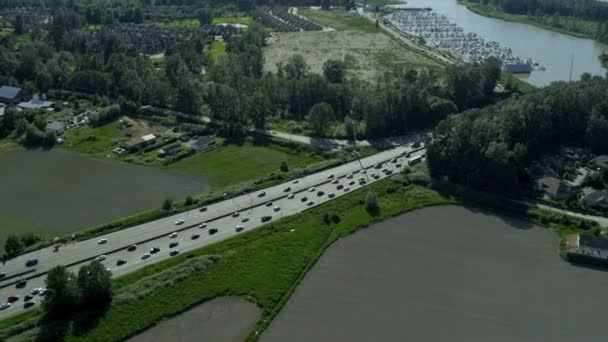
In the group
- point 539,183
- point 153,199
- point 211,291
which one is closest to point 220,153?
point 153,199

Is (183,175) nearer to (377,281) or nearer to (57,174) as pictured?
(57,174)

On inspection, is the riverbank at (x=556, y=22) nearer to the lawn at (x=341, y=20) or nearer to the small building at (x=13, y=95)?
the lawn at (x=341, y=20)

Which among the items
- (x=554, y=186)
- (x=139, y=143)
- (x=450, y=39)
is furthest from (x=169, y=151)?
(x=450, y=39)

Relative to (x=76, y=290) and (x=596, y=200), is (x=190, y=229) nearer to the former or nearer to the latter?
(x=76, y=290)

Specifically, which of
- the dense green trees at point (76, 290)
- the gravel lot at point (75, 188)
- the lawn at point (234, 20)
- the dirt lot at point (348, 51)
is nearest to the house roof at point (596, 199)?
the gravel lot at point (75, 188)

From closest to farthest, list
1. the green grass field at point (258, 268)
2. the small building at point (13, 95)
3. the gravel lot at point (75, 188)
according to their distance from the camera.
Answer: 1. the green grass field at point (258, 268)
2. the gravel lot at point (75, 188)
3. the small building at point (13, 95)

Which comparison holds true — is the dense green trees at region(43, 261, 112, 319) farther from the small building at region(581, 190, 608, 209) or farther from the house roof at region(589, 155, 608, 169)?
the house roof at region(589, 155, 608, 169)

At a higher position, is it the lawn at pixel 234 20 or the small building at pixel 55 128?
the lawn at pixel 234 20
